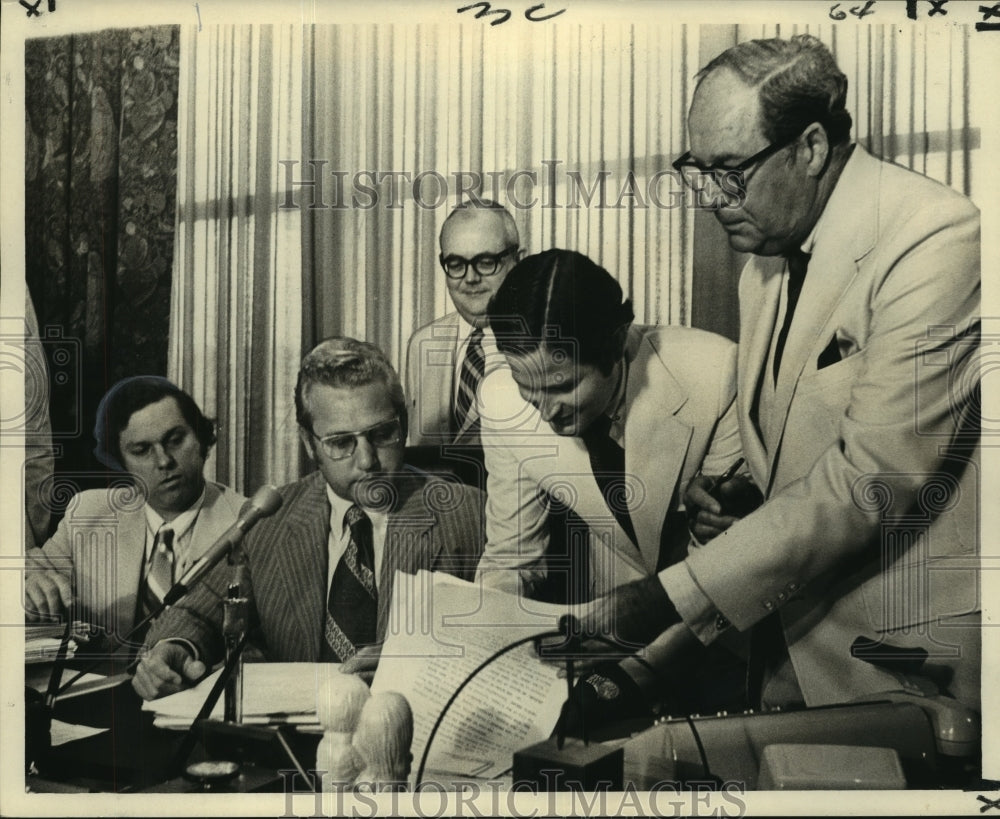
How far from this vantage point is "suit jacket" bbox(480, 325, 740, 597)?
11.3 ft

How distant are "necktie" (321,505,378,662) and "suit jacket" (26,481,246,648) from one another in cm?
37

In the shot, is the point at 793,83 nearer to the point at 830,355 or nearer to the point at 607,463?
the point at 830,355

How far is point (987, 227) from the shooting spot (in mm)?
3447

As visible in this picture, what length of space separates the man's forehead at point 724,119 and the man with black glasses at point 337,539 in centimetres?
119

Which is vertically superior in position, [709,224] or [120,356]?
[709,224]

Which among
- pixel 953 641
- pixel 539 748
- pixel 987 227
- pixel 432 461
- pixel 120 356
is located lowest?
pixel 539 748

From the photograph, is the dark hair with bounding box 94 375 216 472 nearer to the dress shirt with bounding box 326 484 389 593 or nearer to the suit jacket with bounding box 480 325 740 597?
the dress shirt with bounding box 326 484 389 593

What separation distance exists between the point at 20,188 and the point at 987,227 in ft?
9.82

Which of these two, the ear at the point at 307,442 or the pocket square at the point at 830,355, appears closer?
the pocket square at the point at 830,355

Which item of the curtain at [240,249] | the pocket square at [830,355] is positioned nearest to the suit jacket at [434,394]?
the curtain at [240,249]

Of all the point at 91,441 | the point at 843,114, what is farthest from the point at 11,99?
the point at 843,114

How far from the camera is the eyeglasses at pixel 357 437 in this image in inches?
138

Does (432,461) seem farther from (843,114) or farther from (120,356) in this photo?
(843,114)

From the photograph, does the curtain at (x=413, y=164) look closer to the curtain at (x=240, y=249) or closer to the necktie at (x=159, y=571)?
the curtain at (x=240, y=249)
